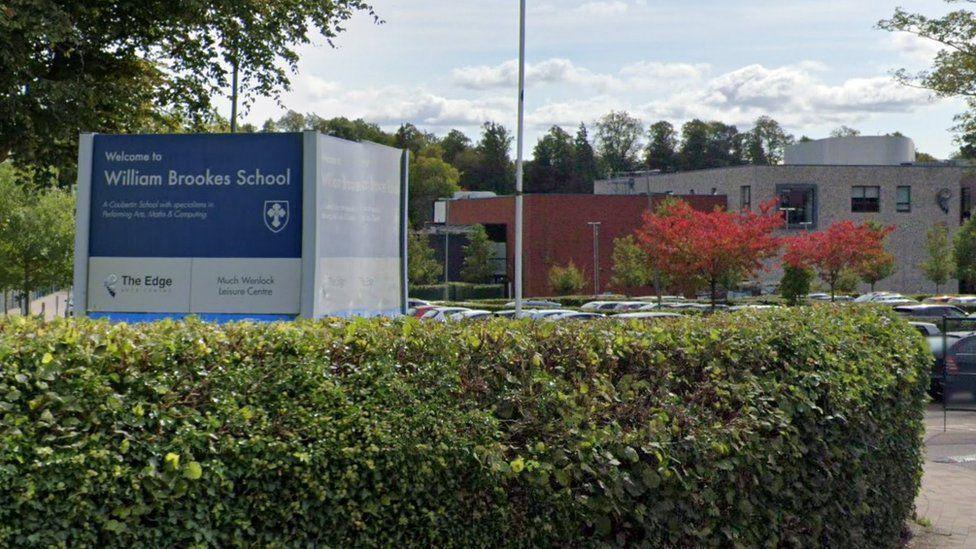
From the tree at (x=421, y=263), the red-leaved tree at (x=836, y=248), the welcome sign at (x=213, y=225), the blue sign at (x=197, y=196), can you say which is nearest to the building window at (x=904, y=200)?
the red-leaved tree at (x=836, y=248)

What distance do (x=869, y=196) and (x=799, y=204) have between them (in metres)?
4.45

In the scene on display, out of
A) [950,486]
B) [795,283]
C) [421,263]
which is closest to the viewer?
[950,486]

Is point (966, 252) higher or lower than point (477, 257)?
higher

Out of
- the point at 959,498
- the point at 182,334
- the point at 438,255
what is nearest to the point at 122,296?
the point at 182,334

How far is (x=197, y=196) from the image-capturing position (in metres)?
8.81

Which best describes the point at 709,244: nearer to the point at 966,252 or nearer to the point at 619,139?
the point at 966,252

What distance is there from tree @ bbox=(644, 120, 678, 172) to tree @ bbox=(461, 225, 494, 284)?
218ft

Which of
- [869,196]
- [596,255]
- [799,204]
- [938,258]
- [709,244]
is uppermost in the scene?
[869,196]

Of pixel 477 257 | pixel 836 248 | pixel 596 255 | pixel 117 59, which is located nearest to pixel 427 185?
pixel 477 257

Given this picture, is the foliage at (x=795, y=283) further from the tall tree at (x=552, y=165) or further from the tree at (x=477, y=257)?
the tall tree at (x=552, y=165)

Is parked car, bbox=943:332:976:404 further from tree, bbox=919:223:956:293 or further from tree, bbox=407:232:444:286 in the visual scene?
tree, bbox=919:223:956:293

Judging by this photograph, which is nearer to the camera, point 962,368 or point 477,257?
point 962,368

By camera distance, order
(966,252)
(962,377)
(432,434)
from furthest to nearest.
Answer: (966,252) < (962,377) < (432,434)

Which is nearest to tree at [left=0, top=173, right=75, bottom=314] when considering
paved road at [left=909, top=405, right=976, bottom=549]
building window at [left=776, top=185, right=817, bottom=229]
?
paved road at [left=909, top=405, right=976, bottom=549]
